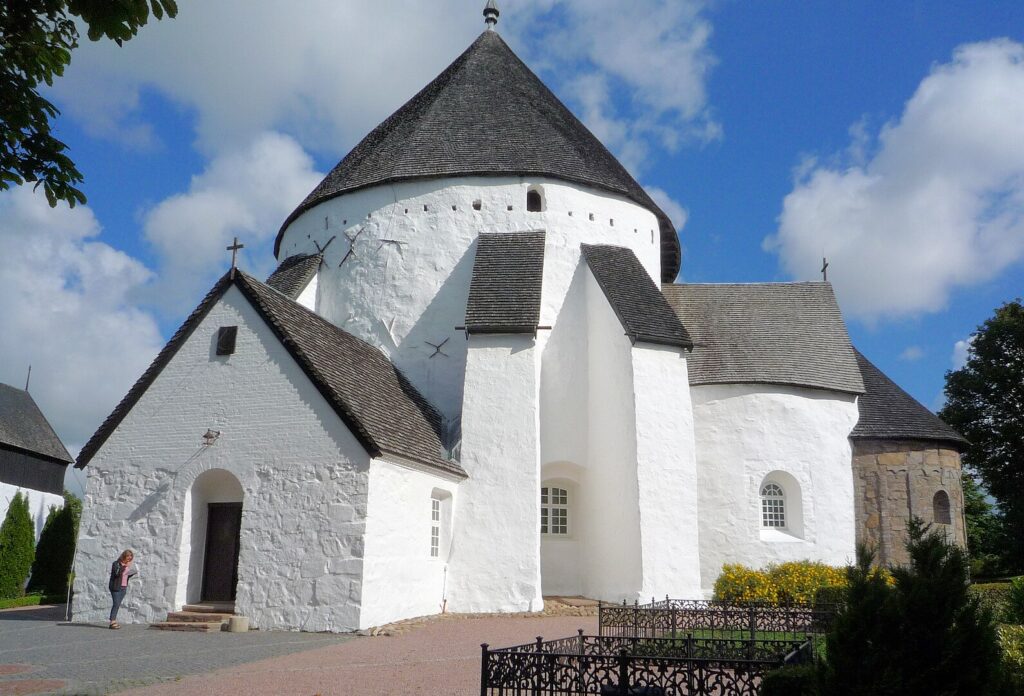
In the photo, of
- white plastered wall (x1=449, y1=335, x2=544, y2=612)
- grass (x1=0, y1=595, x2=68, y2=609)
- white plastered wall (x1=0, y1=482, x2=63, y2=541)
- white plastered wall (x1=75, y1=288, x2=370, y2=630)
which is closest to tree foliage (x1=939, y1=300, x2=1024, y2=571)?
white plastered wall (x1=449, y1=335, x2=544, y2=612)

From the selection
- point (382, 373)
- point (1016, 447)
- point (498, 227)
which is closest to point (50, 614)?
point (382, 373)

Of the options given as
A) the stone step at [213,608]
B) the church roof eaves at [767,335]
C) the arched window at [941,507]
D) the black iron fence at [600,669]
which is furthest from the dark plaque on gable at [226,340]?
the arched window at [941,507]

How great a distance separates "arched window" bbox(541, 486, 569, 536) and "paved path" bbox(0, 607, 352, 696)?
24.1 ft

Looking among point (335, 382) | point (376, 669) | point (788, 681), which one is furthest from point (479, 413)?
point (788, 681)

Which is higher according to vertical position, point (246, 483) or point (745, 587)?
point (246, 483)

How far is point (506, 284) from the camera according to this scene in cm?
1912

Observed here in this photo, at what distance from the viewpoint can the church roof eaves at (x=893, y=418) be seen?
2131 centimetres

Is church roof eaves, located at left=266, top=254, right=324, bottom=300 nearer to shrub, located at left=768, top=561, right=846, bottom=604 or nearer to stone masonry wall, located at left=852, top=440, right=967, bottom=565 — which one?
shrub, located at left=768, top=561, right=846, bottom=604

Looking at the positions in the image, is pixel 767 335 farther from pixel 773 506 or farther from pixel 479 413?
pixel 479 413

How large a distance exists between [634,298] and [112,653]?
12.7 metres

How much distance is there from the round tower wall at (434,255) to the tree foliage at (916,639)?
578 inches

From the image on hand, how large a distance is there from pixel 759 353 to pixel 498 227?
755 cm

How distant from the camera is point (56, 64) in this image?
6.73 m

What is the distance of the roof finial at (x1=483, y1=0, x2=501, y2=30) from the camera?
88.7 ft
